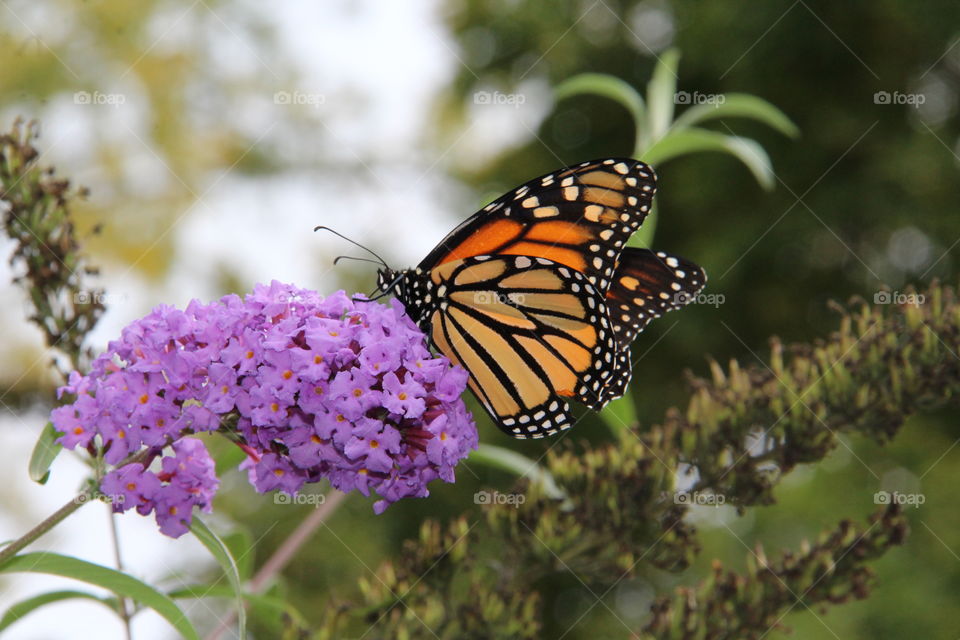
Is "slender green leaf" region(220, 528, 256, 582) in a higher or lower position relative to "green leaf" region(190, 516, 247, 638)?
higher

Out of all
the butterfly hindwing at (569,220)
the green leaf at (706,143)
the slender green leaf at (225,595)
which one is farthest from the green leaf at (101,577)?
the green leaf at (706,143)

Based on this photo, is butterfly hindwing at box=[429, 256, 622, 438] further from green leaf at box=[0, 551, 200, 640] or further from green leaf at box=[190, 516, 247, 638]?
green leaf at box=[0, 551, 200, 640]

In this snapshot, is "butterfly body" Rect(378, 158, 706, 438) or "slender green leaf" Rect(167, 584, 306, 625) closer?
"slender green leaf" Rect(167, 584, 306, 625)

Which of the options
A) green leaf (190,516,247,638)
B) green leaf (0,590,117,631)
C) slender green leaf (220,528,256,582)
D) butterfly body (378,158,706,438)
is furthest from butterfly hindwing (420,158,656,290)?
green leaf (0,590,117,631)

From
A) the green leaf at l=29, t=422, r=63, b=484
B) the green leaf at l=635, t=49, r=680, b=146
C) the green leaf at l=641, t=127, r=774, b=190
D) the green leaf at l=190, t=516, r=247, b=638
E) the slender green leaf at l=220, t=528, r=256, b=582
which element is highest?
the green leaf at l=635, t=49, r=680, b=146

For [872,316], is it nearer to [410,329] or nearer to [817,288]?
[410,329]

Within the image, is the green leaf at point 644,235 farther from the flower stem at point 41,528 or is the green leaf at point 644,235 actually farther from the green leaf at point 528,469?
the flower stem at point 41,528

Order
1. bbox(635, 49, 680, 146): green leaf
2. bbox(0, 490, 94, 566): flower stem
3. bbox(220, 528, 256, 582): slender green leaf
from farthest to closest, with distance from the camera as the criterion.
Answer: bbox(635, 49, 680, 146): green leaf < bbox(220, 528, 256, 582): slender green leaf < bbox(0, 490, 94, 566): flower stem
